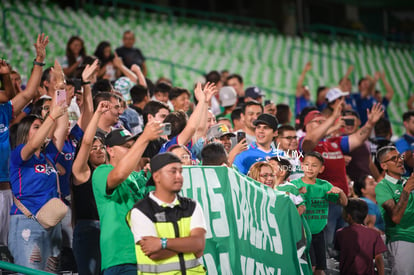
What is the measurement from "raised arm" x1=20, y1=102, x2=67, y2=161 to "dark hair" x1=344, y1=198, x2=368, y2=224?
3245 millimetres

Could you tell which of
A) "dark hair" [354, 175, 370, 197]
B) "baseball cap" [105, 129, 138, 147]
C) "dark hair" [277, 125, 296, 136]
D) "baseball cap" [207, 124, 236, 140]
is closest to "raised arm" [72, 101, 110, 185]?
"baseball cap" [105, 129, 138, 147]

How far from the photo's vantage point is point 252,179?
6.32 metres

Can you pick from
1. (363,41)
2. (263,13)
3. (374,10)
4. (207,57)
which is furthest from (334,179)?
(374,10)

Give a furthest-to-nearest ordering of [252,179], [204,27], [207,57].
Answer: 1. [204,27]
2. [207,57]
3. [252,179]

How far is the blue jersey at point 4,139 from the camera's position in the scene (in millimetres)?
6746

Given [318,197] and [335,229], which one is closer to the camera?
[318,197]

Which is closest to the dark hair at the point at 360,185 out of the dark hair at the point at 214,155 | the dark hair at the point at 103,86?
the dark hair at the point at 103,86

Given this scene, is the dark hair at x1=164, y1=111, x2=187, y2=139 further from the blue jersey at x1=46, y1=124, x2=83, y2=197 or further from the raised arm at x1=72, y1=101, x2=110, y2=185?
the raised arm at x1=72, y1=101, x2=110, y2=185

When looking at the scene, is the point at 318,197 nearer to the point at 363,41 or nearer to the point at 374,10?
the point at 363,41

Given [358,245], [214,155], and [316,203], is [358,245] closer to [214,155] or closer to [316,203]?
[316,203]

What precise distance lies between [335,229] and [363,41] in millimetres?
18922

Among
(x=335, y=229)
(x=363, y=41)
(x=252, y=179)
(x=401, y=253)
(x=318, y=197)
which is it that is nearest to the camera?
(x=252, y=179)

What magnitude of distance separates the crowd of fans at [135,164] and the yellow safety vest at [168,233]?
32 cm

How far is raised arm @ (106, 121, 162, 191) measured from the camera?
5125 millimetres
